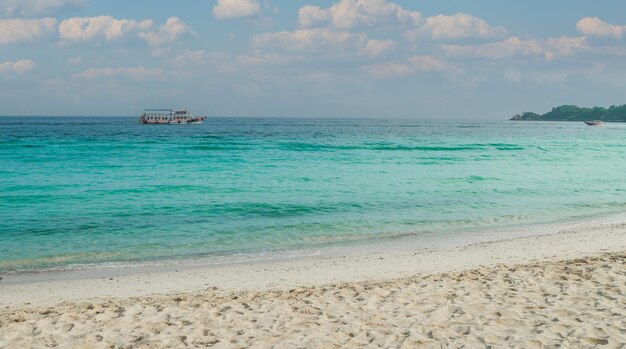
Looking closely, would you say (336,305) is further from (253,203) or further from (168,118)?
(168,118)

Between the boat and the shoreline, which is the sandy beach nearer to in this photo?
the shoreline

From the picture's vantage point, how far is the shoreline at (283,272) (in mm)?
9812

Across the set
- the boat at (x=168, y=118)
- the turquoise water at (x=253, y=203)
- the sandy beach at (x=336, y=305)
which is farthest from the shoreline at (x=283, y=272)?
the boat at (x=168, y=118)

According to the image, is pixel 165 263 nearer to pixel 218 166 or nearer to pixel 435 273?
pixel 435 273

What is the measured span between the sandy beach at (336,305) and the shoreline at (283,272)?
0.13 feet

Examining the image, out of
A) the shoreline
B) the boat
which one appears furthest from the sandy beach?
the boat

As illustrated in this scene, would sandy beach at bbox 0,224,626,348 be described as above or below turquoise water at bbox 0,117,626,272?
above

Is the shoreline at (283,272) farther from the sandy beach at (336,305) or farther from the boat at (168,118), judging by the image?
the boat at (168,118)

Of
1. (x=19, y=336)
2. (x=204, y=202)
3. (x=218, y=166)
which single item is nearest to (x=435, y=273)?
(x=19, y=336)

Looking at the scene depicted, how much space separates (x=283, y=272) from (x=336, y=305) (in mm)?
3018

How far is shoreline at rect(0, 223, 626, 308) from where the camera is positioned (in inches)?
386

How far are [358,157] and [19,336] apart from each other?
3720 cm

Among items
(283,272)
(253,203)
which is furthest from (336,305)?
(253,203)

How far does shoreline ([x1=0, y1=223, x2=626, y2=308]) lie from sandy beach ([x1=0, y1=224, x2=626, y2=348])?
39 mm
